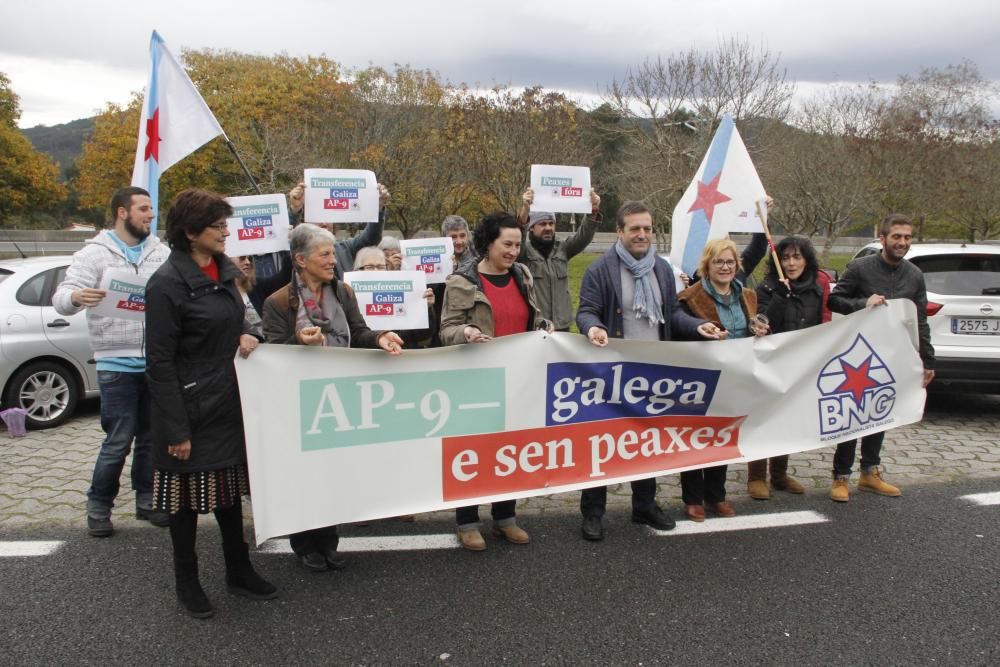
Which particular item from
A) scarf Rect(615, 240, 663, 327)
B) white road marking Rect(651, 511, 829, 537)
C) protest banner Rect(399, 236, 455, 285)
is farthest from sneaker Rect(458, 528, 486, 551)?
protest banner Rect(399, 236, 455, 285)

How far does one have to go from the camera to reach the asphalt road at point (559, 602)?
322 cm

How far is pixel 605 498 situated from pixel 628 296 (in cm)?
126

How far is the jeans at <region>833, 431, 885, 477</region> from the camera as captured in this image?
509cm

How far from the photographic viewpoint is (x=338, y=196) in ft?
16.8

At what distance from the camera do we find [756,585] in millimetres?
3828

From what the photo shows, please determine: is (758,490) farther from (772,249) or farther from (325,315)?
(325,315)

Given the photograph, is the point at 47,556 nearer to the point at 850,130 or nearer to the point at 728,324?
the point at 728,324

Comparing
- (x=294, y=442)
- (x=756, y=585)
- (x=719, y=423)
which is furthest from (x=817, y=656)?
(x=294, y=442)

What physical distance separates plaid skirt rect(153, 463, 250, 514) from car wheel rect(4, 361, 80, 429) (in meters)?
4.28

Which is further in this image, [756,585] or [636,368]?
[636,368]

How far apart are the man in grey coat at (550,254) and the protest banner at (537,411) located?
3.90 feet

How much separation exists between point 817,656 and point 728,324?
208 cm

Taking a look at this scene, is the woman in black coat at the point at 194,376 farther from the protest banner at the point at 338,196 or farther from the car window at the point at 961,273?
the car window at the point at 961,273

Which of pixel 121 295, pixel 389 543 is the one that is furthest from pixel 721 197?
pixel 121 295
